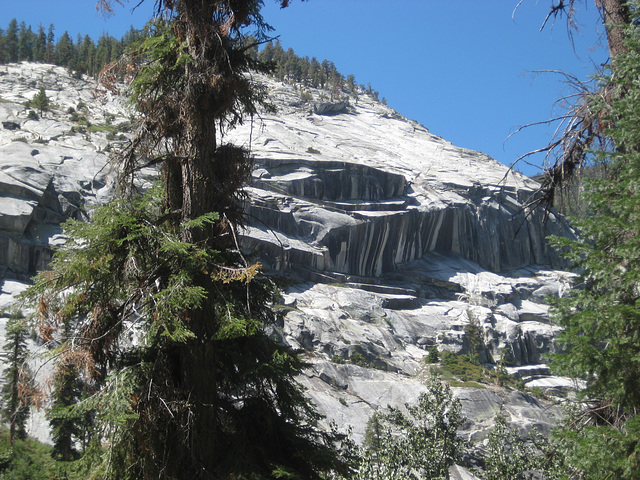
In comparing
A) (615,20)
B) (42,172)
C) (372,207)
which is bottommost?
(615,20)

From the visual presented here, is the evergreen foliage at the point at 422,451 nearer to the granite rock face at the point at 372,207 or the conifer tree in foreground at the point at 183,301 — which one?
the conifer tree in foreground at the point at 183,301

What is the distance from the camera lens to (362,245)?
7019 centimetres

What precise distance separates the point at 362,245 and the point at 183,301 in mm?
65903

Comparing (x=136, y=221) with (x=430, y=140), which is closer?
(x=136, y=221)

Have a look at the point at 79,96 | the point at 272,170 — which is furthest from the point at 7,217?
the point at 79,96

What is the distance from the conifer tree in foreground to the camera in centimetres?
476

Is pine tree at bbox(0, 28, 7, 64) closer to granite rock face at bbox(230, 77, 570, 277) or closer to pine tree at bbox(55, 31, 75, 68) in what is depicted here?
pine tree at bbox(55, 31, 75, 68)

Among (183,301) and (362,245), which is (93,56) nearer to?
(362,245)

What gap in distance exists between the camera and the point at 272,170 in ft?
238

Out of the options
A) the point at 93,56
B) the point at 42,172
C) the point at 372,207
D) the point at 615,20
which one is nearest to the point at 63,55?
the point at 93,56

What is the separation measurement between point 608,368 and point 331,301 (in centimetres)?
5568

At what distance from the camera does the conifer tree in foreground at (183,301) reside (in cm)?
476

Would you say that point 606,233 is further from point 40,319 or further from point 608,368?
point 40,319

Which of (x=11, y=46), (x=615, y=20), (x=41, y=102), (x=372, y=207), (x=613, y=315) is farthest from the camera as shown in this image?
(x=11, y=46)
